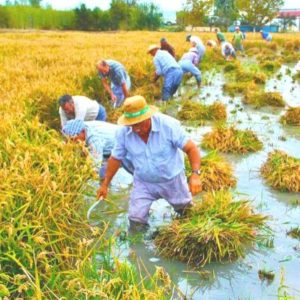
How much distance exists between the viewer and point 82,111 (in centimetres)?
625

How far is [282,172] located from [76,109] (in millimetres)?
2498

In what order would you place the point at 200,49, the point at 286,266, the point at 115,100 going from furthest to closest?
1. the point at 200,49
2. the point at 115,100
3. the point at 286,266

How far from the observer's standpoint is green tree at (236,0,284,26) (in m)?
Answer: 51.9

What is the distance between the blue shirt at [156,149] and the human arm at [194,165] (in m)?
0.06

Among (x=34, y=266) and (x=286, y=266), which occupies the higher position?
(x=34, y=266)

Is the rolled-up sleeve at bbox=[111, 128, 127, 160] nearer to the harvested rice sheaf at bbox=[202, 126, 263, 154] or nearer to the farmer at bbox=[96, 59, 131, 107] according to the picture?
the harvested rice sheaf at bbox=[202, 126, 263, 154]

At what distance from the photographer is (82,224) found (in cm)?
428

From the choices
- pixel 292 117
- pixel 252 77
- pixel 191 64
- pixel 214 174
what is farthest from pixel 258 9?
pixel 214 174

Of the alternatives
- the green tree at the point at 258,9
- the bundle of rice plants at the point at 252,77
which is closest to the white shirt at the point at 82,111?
the bundle of rice plants at the point at 252,77

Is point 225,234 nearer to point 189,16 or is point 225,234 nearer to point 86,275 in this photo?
point 86,275

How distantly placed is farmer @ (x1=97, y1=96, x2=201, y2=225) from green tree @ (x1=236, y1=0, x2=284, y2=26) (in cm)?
5033

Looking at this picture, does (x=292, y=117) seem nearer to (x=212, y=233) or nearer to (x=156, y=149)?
(x=156, y=149)

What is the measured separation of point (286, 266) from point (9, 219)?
6.95 ft

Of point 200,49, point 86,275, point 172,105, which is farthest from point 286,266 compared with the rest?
point 200,49
